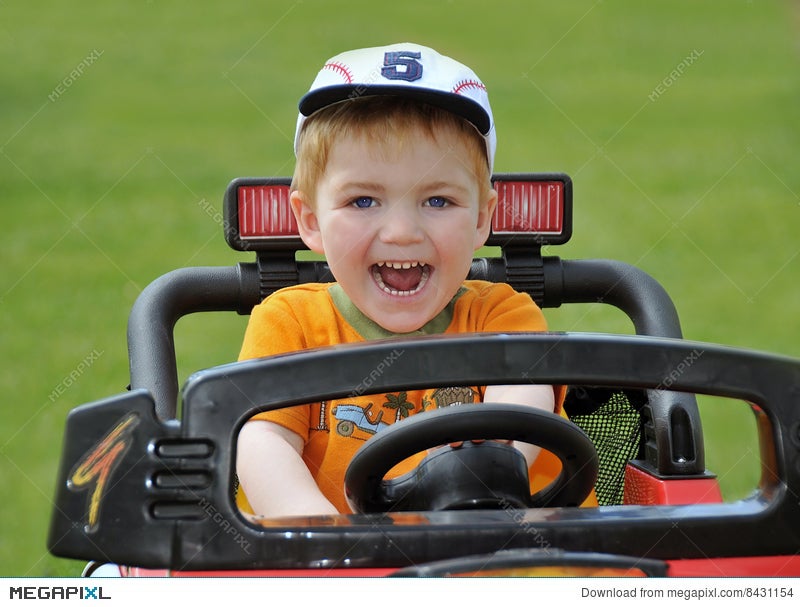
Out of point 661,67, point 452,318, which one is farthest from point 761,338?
point 661,67

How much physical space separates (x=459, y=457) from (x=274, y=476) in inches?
13.2

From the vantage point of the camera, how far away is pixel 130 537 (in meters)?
1.02

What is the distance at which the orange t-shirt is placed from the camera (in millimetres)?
1605

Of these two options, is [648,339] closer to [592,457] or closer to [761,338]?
[592,457]

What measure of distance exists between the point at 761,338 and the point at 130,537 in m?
4.76

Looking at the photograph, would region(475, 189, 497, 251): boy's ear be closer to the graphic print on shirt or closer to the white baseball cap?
the white baseball cap

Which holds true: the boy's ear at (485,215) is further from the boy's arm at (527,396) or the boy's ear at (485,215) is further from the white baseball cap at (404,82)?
the boy's arm at (527,396)

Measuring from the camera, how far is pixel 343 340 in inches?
68.5

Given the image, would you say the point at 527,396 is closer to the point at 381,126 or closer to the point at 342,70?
the point at 381,126

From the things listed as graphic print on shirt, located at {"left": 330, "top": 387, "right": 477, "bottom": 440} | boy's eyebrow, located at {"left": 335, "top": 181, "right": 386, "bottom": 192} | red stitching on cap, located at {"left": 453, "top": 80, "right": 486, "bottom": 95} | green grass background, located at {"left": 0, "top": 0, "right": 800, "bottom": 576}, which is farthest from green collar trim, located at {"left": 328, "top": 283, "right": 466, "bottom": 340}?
green grass background, located at {"left": 0, "top": 0, "right": 800, "bottom": 576}

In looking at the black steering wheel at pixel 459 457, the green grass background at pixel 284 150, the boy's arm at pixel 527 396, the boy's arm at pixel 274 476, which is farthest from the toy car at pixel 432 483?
the green grass background at pixel 284 150

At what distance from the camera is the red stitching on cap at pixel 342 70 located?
63.2 inches

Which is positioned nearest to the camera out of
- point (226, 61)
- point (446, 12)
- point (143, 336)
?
point (143, 336)
